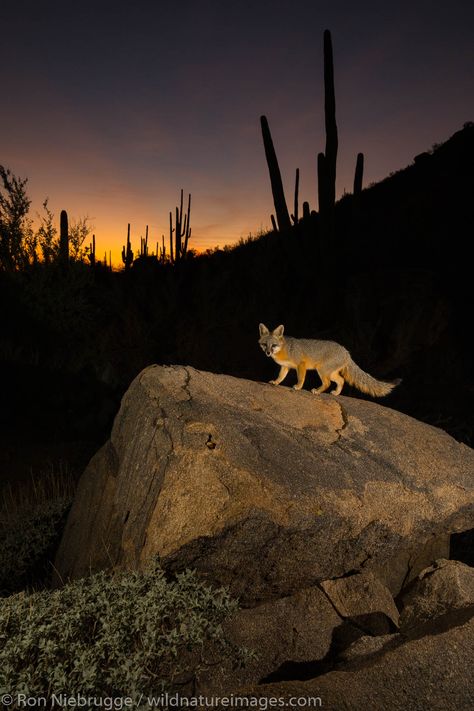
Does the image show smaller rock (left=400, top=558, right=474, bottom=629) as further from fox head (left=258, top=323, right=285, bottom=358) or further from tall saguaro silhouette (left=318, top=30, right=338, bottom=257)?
tall saguaro silhouette (left=318, top=30, right=338, bottom=257)

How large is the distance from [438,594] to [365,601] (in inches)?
22.7

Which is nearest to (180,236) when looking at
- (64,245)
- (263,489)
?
(64,245)

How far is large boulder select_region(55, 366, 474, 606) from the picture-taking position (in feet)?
10.8

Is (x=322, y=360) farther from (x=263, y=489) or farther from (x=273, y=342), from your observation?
(x=263, y=489)

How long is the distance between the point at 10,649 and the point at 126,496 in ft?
5.01

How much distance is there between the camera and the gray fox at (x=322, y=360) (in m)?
6.04

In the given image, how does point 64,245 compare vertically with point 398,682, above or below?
above

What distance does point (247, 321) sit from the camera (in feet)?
52.9

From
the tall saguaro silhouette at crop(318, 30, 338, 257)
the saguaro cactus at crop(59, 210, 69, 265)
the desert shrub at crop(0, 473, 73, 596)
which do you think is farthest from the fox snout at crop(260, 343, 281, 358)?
the saguaro cactus at crop(59, 210, 69, 265)

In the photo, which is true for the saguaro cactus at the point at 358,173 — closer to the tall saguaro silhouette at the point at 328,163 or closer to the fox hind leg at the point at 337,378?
the tall saguaro silhouette at the point at 328,163

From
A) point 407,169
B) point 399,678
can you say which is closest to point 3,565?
point 399,678

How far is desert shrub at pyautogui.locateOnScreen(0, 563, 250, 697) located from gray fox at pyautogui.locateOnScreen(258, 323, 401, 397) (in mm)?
3321

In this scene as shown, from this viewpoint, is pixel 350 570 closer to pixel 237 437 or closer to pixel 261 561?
pixel 261 561

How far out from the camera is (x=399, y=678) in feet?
8.16
